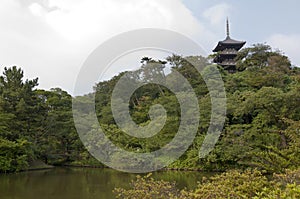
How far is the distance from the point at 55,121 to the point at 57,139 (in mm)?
1366

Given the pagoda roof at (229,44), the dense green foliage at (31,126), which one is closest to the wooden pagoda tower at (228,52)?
the pagoda roof at (229,44)

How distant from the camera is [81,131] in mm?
16609

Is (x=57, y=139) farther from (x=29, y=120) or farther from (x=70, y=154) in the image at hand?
(x=29, y=120)

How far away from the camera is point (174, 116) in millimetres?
14867

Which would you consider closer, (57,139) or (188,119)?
(188,119)

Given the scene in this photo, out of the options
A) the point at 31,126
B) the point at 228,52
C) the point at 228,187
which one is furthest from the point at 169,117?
the point at 228,187

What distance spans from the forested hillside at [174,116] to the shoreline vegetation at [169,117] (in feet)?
0.11

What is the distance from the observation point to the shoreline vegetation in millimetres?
11875

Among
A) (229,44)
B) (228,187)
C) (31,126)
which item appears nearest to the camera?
(228,187)

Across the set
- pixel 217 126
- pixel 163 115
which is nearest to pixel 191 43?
pixel 217 126

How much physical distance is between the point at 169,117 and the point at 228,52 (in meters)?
7.90

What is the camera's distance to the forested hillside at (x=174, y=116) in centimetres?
1187

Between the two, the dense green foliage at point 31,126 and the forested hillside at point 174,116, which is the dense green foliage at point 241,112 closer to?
the forested hillside at point 174,116

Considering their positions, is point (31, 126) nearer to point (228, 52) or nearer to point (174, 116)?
point (174, 116)
